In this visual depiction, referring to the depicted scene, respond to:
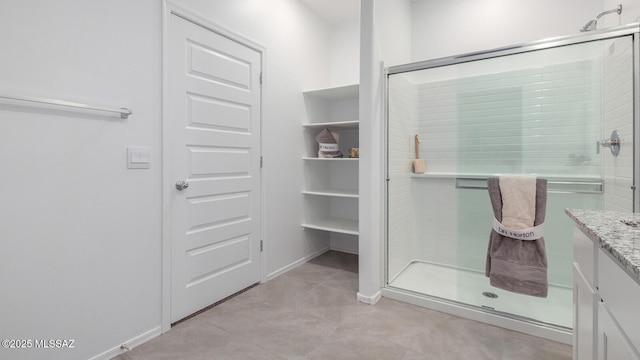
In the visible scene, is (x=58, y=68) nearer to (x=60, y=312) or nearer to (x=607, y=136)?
(x=60, y=312)

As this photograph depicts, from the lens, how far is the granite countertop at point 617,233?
65cm

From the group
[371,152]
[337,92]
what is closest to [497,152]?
[371,152]

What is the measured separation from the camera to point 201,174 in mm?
2174

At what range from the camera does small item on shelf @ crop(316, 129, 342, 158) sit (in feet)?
10.4

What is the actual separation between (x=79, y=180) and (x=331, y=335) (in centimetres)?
167

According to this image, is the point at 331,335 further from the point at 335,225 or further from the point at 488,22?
the point at 488,22

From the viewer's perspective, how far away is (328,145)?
3.15m

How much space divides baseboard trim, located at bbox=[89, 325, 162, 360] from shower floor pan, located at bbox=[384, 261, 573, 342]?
165 centimetres

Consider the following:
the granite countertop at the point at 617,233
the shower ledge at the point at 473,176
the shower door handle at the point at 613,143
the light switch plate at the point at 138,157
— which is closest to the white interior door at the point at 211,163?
the light switch plate at the point at 138,157


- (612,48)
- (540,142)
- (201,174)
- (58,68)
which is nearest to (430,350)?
(540,142)

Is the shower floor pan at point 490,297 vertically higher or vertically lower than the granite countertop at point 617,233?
lower

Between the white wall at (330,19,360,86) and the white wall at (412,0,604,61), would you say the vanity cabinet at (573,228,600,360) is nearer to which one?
the white wall at (412,0,604,61)

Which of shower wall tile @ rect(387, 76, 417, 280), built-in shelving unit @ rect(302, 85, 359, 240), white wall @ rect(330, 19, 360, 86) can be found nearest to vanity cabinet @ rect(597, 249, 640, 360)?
shower wall tile @ rect(387, 76, 417, 280)

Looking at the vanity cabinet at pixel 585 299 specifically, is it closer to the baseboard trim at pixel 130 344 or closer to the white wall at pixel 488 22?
the baseboard trim at pixel 130 344
